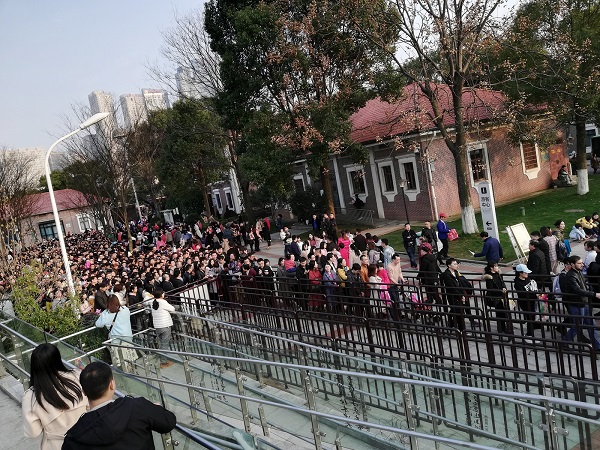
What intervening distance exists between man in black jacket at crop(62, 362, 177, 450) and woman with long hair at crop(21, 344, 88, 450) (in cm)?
82

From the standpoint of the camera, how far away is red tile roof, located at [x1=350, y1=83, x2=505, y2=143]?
766 inches

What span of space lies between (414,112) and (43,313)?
14390 mm

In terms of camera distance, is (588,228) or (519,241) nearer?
(519,241)

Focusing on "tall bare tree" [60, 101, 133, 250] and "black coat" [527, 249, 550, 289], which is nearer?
"black coat" [527, 249, 550, 289]

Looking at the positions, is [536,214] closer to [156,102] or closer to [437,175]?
[437,175]

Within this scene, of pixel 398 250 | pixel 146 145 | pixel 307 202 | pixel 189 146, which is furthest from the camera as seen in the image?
pixel 146 145

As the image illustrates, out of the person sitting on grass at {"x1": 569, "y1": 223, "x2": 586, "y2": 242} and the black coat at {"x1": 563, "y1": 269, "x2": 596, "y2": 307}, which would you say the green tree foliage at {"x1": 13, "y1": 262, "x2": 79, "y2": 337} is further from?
the person sitting on grass at {"x1": 569, "y1": 223, "x2": 586, "y2": 242}

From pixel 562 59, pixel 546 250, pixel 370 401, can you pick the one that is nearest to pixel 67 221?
pixel 562 59

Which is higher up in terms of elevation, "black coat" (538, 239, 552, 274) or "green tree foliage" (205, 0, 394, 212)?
"green tree foliage" (205, 0, 394, 212)

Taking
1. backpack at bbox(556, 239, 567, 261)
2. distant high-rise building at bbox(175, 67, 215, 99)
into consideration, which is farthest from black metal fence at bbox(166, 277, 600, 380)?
distant high-rise building at bbox(175, 67, 215, 99)

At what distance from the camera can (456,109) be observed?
1902cm

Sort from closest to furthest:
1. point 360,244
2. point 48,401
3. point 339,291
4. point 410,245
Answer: point 48,401 → point 339,291 → point 360,244 → point 410,245

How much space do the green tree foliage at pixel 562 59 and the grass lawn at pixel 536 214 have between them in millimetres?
1497

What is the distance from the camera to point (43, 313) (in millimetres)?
11047
